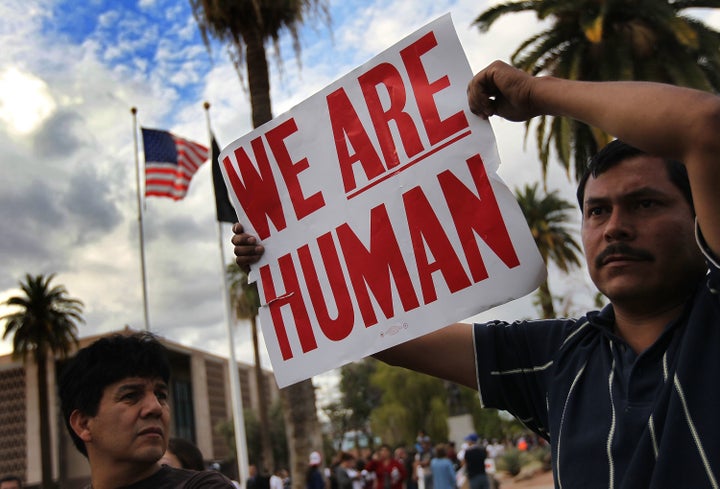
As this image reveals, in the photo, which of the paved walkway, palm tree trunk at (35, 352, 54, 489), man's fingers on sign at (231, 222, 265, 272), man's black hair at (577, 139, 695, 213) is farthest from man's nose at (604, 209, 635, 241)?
palm tree trunk at (35, 352, 54, 489)

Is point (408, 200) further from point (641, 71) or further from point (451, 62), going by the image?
point (641, 71)

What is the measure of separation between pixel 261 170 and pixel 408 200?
591mm

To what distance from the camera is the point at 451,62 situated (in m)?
2.18

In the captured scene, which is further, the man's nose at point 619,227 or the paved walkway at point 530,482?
the paved walkway at point 530,482

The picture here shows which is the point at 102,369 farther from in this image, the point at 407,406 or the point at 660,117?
the point at 407,406

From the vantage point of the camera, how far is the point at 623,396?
5.25ft

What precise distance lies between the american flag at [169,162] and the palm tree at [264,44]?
7.08 m

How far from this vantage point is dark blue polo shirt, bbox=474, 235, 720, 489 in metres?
1.45

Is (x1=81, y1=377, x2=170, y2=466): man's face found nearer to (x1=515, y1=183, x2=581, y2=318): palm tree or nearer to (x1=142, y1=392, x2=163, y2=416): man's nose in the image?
(x1=142, y1=392, x2=163, y2=416): man's nose

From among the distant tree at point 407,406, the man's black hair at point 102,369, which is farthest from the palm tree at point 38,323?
the man's black hair at point 102,369

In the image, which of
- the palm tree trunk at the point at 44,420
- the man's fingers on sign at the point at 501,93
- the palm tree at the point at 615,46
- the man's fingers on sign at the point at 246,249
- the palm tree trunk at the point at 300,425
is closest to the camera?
the man's fingers on sign at the point at 501,93

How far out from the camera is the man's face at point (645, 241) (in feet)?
5.42

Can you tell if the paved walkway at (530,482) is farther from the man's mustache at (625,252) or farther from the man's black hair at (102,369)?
the man's mustache at (625,252)

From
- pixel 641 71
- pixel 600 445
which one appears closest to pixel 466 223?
pixel 600 445
